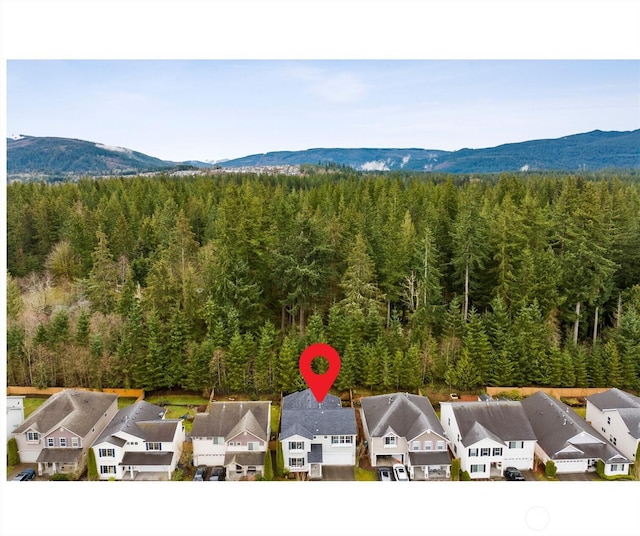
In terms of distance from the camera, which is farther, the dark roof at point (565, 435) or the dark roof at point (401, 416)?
the dark roof at point (401, 416)

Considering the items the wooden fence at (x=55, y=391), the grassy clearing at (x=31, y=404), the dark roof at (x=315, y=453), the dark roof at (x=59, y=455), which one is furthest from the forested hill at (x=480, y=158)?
the dark roof at (x=315, y=453)

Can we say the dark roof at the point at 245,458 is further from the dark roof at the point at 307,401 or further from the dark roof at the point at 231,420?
the dark roof at the point at 307,401

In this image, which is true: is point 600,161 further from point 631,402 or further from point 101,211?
point 101,211

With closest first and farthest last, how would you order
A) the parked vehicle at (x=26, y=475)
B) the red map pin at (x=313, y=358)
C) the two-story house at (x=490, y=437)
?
the parked vehicle at (x=26, y=475), the two-story house at (x=490, y=437), the red map pin at (x=313, y=358)

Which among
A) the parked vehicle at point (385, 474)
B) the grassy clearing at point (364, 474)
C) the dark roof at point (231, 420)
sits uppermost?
the dark roof at point (231, 420)

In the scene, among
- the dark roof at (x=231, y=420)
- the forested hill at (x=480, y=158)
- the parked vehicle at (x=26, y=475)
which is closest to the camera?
the parked vehicle at (x=26, y=475)

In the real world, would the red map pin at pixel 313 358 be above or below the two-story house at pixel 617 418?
above
